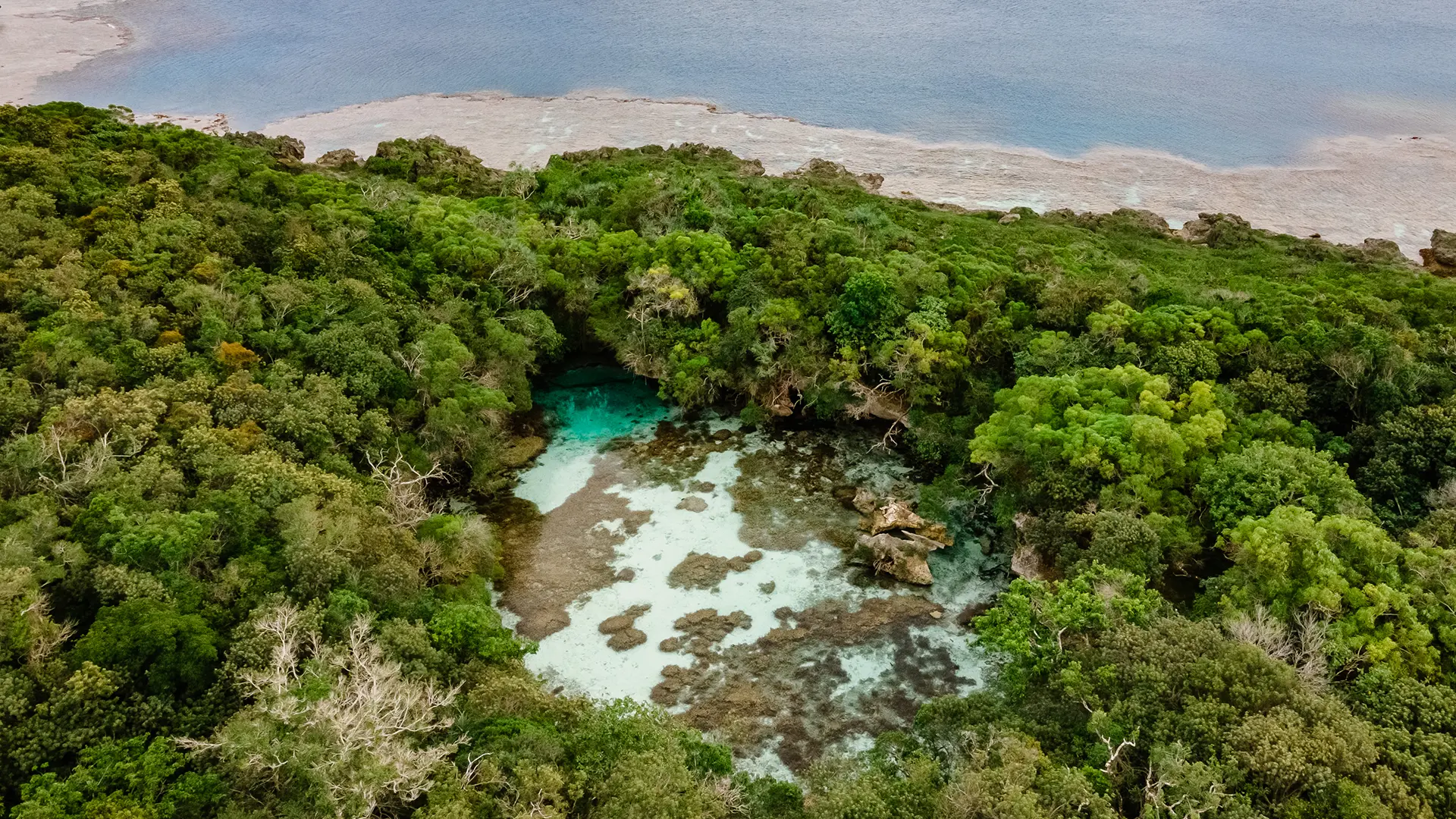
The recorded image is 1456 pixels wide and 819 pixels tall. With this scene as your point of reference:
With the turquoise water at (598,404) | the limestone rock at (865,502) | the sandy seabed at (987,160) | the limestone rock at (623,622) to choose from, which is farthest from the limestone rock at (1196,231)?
the limestone rock at (623,622)

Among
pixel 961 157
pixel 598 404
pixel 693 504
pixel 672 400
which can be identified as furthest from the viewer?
pixel 961 157

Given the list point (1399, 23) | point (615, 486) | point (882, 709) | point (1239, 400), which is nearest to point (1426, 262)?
point (1239, 400)

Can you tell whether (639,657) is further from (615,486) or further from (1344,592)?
(1344,592)

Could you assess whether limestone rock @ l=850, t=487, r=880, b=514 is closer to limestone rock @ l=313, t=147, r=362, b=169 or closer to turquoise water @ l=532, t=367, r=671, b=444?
turquoise water @ l=532, t=367, r=671, b=444

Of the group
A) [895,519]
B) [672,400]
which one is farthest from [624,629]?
[672,400]

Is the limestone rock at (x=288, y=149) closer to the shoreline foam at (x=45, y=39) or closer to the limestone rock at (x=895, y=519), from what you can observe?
the shoreline foam at (x=45, y=39)

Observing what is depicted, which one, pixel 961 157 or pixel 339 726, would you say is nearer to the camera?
pixel 339 726

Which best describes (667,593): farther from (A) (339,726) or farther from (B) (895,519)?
(A) (339,726)

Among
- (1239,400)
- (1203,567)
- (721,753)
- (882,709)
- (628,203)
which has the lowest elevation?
(882,709)
